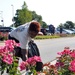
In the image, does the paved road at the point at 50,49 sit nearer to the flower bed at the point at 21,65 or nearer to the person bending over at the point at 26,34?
the person bending over at the point at 26,34

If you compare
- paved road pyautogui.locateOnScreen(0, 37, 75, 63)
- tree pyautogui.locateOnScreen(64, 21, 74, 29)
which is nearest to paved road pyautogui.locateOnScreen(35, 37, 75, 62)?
paved road pyautogui.locateOnScreen(0, 37, 75, 63)

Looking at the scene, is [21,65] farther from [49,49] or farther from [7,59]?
[49,49]

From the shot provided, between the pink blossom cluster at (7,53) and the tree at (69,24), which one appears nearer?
the pink blossom cluster at (7,53)

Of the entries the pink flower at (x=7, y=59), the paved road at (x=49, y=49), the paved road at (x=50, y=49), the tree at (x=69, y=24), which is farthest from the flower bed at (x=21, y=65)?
the tree at (x=69, y=24)

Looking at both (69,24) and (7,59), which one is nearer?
(7,59)

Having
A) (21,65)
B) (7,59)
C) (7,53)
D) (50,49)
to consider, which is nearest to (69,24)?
(50,49)

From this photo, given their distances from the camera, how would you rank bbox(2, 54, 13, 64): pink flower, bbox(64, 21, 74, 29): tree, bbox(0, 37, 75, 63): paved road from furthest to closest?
bbox(64, 21, 74, 29): tree
bbox(0, 37, 75, 63): paved road
bbox(2, 54, 13, 64): pink flower

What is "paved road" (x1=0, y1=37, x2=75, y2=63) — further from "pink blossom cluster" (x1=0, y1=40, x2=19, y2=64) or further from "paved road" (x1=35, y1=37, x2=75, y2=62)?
"pink blossom cluster" (x1=0, y1=40, x2=19, y2=64)

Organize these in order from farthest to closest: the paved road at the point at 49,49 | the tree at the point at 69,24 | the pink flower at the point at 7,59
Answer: the tree at the point at 69,24 < the paved road at the point at 49,49 < the pink flower at the point at 7,59

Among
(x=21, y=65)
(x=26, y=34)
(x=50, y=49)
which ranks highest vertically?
(x=26, y=34)

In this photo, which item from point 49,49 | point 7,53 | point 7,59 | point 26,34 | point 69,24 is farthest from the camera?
point 69,24

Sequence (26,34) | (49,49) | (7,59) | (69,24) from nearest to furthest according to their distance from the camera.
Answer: (7,59), (26,34), (49,49), (69,24)

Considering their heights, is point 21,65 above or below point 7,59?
below

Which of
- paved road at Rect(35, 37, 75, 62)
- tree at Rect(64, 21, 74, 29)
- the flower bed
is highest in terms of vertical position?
the flower bed
